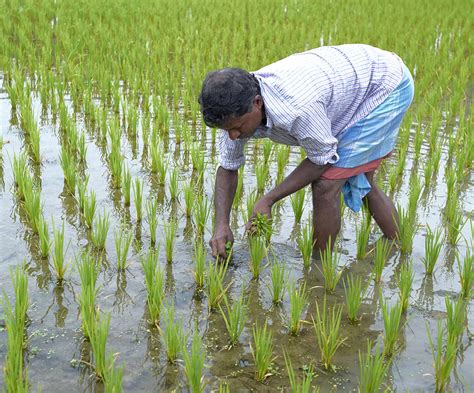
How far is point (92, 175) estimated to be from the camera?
404cm

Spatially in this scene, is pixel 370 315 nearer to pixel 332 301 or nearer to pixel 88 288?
pixel 332 301

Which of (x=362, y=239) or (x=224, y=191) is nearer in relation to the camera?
(x=224, y=191)

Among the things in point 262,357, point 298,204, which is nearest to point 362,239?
point 298,204

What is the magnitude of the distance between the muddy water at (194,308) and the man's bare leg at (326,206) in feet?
0.77

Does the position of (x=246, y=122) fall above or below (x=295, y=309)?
above

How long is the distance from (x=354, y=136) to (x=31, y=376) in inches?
65.4

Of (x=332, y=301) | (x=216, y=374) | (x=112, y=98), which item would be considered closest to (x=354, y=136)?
(x=332, y=301)

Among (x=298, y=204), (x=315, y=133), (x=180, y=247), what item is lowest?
(x=180, y=247)

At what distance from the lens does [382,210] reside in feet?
10.4

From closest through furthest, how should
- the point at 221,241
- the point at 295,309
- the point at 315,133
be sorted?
the point at 295,309 < the point at 315,133 < the point at 221,241

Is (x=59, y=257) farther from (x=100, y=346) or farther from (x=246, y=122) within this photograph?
(x=246, y=122)

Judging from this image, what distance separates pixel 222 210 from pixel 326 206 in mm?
480

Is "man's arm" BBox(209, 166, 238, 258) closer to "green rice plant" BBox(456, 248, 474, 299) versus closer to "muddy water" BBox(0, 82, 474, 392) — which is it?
"muddy water" BBox(0, 82, 474, 392)

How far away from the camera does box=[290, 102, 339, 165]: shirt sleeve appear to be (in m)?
2.47
